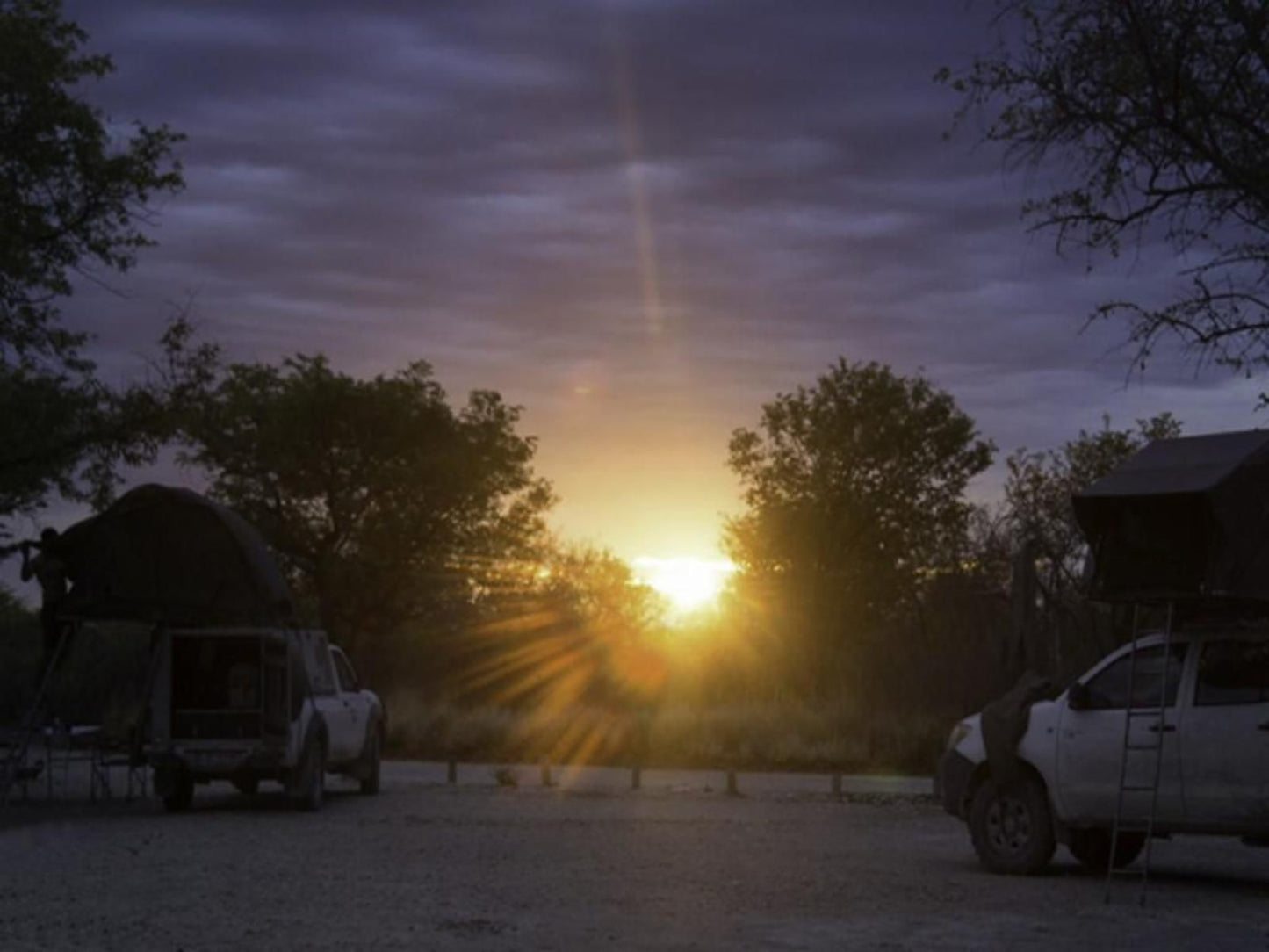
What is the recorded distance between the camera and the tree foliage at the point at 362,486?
2023 inches

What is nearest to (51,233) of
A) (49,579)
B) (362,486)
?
(49,579)

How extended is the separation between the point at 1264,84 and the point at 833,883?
696 centimetres

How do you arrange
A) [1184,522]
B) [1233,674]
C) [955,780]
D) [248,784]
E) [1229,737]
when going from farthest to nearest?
[248,784] < [955,780] < [1233,674] < [1229,737] < [1184,522]

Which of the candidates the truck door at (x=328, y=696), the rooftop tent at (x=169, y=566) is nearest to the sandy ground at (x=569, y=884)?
the truck door at (x=328, y=696)

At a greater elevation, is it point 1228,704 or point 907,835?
point 1228,704

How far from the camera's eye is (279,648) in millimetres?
22891

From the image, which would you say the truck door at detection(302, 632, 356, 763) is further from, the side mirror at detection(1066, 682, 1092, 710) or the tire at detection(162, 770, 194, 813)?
the side mirror at detection(1066, 682, 1092, 710)

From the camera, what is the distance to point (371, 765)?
26.3 meters

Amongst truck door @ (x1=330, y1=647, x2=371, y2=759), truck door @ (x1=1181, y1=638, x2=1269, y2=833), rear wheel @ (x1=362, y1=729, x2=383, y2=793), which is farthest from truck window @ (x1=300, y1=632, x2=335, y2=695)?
truck door @ (x1=1181, y1=638, x2=1269, y2=833)

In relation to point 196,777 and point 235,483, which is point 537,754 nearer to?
point 196,777

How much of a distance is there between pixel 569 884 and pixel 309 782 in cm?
837

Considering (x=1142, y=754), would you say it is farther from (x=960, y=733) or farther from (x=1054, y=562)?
(x=1054, y=562)

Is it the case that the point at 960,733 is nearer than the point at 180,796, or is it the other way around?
the point at 960,733

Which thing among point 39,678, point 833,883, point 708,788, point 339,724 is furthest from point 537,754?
point 833,883
